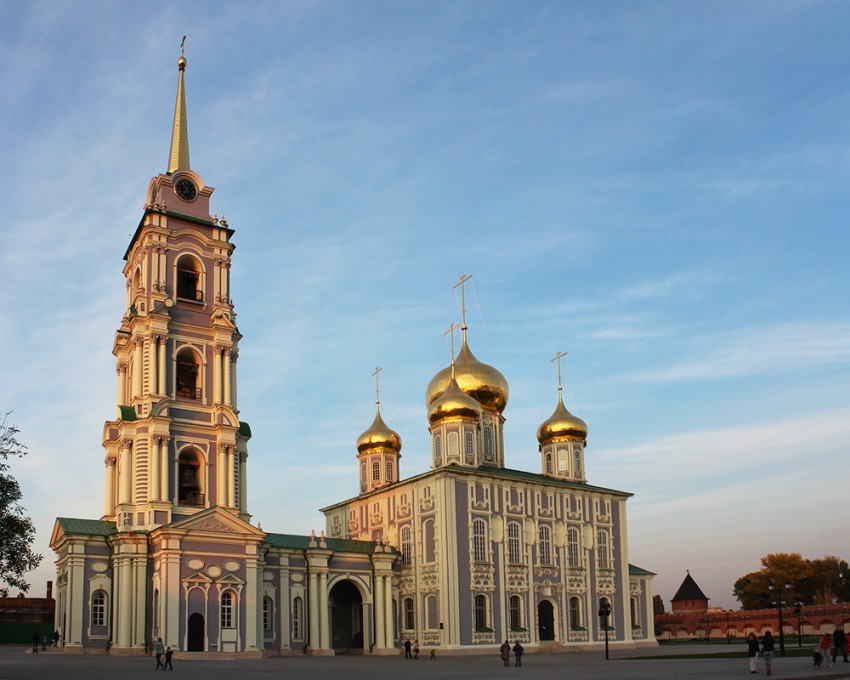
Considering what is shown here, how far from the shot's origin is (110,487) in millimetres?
46438

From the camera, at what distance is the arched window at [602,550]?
185 ft

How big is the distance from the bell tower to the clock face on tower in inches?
2.1

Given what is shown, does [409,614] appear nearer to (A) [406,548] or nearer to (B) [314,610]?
(A) [406,548]

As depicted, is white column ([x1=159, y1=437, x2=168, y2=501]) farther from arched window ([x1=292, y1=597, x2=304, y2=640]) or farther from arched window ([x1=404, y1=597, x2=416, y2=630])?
arched window ([x1=404, y1=597, x2=416, y2=630])

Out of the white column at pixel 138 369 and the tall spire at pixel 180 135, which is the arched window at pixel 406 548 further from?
the tall spire at pixel 180 135

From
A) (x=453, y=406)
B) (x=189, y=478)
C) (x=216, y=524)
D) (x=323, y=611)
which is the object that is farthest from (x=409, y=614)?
(x=189, y=478)

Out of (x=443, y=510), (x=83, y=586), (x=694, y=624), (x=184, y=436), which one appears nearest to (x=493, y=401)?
(x=443, y=510)

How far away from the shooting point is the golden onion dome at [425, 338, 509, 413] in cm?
5816

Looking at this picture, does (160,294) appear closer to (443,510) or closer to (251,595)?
(251,595)

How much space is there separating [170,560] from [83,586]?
4592 millimetres

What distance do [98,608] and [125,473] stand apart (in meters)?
6.15

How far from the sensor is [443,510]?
1954 inches

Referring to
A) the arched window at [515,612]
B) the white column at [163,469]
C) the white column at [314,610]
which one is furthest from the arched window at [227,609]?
the arched window at [515,612]

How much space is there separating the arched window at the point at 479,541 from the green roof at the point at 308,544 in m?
Result: 4.66
